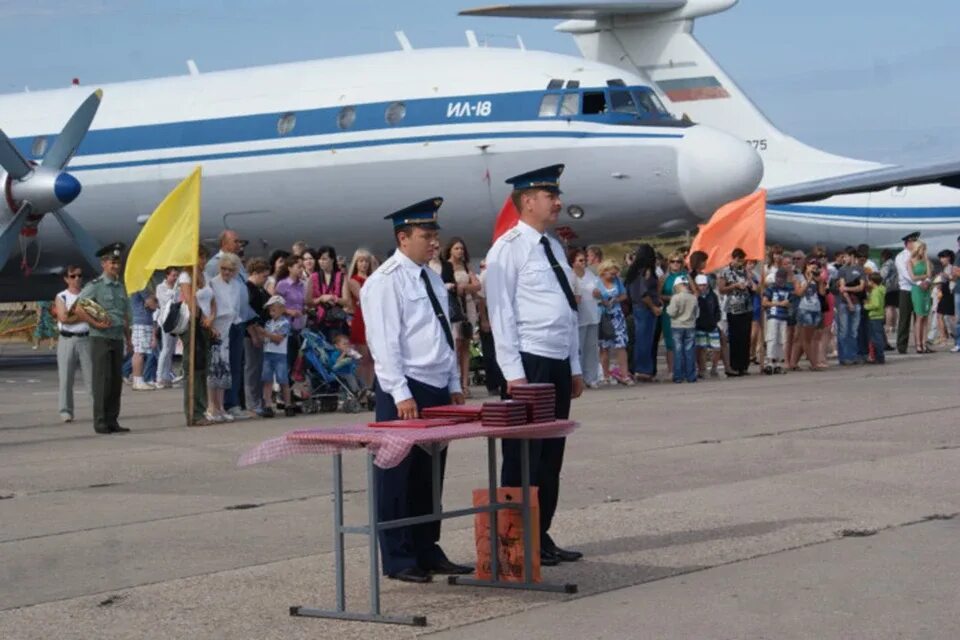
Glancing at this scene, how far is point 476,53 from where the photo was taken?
25.2 m

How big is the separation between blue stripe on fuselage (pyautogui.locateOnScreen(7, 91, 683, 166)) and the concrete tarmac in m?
8.25

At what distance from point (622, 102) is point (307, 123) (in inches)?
182

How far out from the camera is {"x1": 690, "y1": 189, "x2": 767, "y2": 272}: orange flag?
78.0ft

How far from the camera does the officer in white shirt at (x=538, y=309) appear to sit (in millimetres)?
8680

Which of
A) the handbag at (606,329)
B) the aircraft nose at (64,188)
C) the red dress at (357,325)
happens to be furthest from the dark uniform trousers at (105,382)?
the handbag at (606,329)

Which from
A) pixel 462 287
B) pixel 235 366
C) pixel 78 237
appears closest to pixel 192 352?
pixel 235 366

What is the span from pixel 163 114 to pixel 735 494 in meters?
17.4

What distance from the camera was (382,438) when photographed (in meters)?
7.29

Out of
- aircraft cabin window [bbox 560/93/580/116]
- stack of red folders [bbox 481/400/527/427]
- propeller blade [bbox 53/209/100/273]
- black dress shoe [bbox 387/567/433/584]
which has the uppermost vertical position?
aircraft cabin window [bbox 560/93/580/116]

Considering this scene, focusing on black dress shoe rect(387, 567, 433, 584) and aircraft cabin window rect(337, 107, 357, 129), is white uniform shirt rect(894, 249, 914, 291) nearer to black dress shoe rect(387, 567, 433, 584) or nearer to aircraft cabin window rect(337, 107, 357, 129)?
aircraft cabin window rect(337, 107, 357, 129)

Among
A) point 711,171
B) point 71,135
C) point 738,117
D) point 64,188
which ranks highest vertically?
point 738,117

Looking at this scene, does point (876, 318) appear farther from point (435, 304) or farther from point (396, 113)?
point (435, 304)

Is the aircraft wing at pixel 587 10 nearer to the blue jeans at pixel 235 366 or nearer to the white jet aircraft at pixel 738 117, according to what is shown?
the white jet aircraft at pixel 738 117

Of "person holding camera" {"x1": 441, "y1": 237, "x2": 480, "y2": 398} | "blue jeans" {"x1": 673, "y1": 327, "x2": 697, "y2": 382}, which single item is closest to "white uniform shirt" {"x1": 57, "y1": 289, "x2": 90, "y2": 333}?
"person holding camera" {"x1": 441, "y1": 237, "x2": 480, "y2": 398}
